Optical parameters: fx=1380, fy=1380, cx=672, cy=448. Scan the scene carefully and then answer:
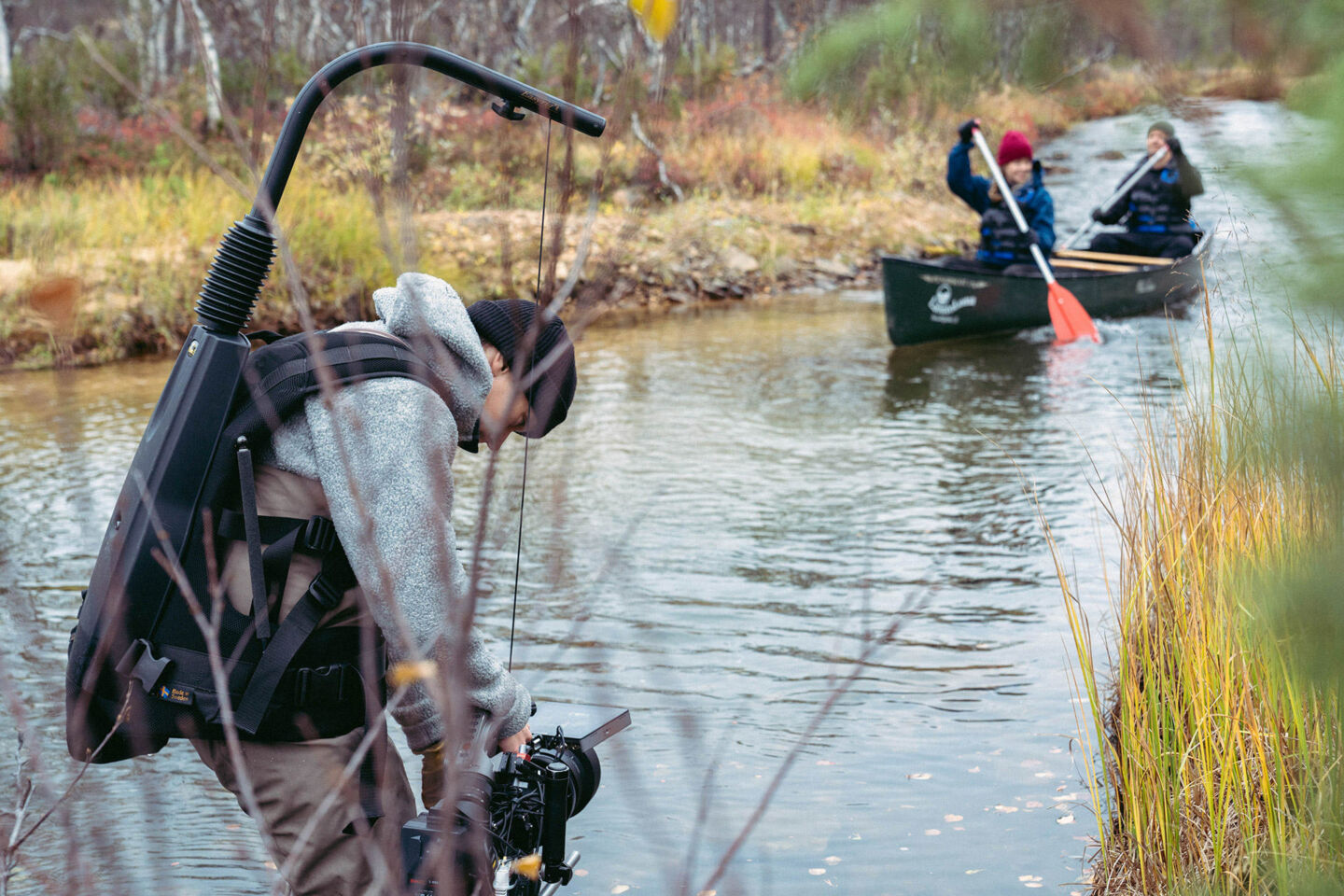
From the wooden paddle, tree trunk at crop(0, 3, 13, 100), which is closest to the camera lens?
the wooden paddle

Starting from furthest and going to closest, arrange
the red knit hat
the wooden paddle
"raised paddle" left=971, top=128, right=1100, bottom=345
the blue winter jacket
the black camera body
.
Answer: the wooden paddle, the blue winter jacket, the red knit hat, "raised paddle" left=971, top=128, right=1100, bottom=345, the black camera body

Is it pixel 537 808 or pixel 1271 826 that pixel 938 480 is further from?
pixel 537 808

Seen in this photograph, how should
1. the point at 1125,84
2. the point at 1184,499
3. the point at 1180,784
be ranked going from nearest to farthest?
the point at 1125,84 < the point at 1180,784 < the point at 1184,499

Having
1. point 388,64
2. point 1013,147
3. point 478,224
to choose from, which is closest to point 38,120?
point 478,224

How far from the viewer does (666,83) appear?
45.3 inches

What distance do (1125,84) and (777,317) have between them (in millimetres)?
12860

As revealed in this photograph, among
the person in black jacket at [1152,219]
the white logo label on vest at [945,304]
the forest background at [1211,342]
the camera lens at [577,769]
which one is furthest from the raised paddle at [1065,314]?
the camera lens at [577,769]

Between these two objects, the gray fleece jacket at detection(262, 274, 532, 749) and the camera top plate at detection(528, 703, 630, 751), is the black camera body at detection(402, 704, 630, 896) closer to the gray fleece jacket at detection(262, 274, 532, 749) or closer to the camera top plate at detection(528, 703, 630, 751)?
the camera top plate at detection(528, 703, 630, 751)

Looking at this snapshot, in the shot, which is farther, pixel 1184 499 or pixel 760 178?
pixel 760 178

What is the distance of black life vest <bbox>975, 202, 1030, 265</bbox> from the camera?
12.4 meters

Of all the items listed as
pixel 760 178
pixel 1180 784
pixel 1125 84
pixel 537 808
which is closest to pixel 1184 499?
pixel 1180 784

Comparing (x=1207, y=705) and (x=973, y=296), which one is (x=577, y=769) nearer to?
(x=1207, y=705)

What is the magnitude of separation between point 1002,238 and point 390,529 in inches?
434

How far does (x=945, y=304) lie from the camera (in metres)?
11.8
